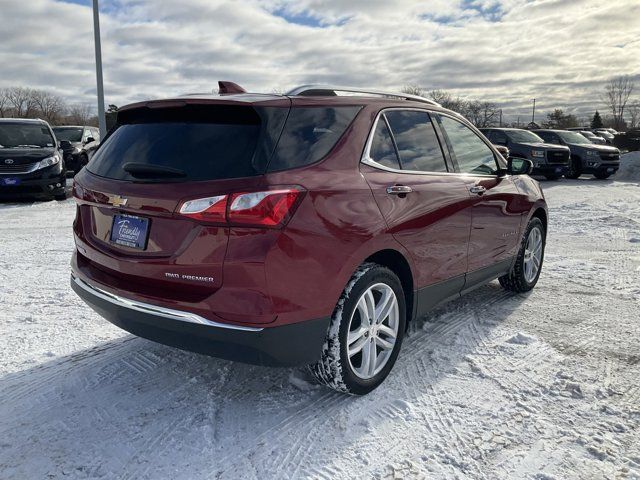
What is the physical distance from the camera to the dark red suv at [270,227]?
2.49 m

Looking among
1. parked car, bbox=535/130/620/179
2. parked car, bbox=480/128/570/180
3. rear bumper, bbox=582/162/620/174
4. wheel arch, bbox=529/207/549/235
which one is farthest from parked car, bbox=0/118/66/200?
rear bumper, bbox=582/162/620/174

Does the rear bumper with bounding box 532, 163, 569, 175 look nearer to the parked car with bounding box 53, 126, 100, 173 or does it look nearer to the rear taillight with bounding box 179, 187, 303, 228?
the parked car with bounding box 53, 126, 100, 173

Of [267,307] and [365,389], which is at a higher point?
[267,307]

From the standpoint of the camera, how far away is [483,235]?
414 centimetres

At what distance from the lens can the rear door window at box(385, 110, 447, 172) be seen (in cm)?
338

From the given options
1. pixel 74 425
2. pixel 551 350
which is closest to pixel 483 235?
pixel 551 350

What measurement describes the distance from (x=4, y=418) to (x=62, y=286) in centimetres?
244

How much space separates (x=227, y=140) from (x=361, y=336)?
1316 millimetres

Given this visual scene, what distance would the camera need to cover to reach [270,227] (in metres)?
2.46

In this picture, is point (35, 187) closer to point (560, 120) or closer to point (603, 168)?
point (603, 168)

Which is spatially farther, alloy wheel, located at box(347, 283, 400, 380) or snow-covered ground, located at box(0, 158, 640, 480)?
alloy wheel, located at box(347, 283, 400, 380)

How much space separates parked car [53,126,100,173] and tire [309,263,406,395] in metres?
12.7

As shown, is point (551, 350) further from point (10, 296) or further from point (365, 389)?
point (10, 296)

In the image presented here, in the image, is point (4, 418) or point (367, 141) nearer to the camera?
point (4, 418)
